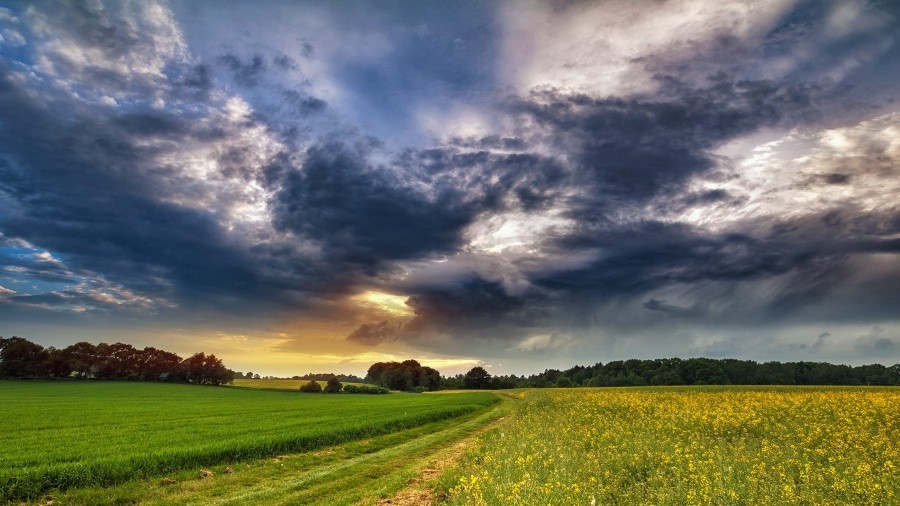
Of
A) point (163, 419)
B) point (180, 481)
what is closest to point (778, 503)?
point (180, 481)

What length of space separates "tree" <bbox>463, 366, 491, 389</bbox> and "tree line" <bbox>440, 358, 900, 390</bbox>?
2749 mm

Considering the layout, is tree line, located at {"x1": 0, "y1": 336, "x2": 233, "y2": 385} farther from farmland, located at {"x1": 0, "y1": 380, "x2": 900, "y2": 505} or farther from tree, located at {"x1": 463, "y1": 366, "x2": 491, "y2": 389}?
farmland, located at {"x1": 0, "y1": 380, "x2": 900, "y2": 505}

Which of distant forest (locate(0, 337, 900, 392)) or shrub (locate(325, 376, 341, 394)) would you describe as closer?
distant forest (locate(0, 337, 900, 392))

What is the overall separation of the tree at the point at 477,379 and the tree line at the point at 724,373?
2749 millimetres

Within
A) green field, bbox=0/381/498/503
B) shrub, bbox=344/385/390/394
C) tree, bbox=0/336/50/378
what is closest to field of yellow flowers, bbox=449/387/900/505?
green field, bbox=0/381/498/503

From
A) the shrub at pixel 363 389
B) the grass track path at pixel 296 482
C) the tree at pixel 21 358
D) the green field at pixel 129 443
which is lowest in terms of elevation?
the shrub at pixel 363 389

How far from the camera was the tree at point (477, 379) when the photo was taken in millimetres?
140562

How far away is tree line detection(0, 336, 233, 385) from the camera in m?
95.5

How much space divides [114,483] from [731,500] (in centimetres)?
1623

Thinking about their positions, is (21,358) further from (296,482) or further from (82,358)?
(296,482)

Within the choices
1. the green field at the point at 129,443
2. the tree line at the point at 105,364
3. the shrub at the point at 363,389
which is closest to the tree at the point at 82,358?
the tree line at the point at 105,364

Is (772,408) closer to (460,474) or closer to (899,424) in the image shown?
(899,424)

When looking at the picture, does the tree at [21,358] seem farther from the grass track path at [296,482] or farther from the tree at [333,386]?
the grass track path at [296,482]

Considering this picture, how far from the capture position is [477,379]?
143m
